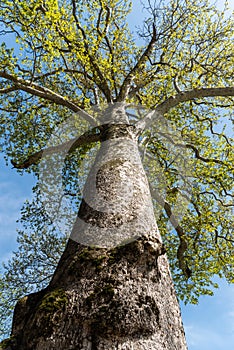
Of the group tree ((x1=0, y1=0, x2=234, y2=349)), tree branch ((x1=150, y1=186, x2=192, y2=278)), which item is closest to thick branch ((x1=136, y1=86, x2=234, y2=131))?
tree ((x1=0, y1=0, x2=234, y2=349))

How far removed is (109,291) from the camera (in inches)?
106

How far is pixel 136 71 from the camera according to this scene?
948cm

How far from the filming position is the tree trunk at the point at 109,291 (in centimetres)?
246

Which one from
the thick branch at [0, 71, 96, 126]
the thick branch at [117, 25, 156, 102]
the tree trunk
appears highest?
the thick branch at [117, 25, 156, 102]

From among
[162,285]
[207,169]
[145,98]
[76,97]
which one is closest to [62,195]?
[76,97]

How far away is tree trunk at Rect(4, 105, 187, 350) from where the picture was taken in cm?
246

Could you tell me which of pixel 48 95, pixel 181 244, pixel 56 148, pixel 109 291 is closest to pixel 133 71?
pixel 48 95

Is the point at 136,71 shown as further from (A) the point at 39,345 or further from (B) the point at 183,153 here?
(A) the point at 39,345

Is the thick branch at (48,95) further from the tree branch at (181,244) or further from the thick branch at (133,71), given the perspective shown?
the tree branch at (181,244)

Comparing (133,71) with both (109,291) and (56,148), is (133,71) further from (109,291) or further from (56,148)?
(109,291)

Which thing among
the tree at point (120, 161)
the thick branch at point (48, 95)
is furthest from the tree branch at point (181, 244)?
the thick branch at point (48, 95)

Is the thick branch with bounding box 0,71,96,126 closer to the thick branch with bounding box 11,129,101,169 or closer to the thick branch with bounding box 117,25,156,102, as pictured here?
the thick branch with bounding box 11,129,101,169

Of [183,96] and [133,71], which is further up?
[133,71]

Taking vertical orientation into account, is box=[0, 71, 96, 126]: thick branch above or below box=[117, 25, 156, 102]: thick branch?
below
